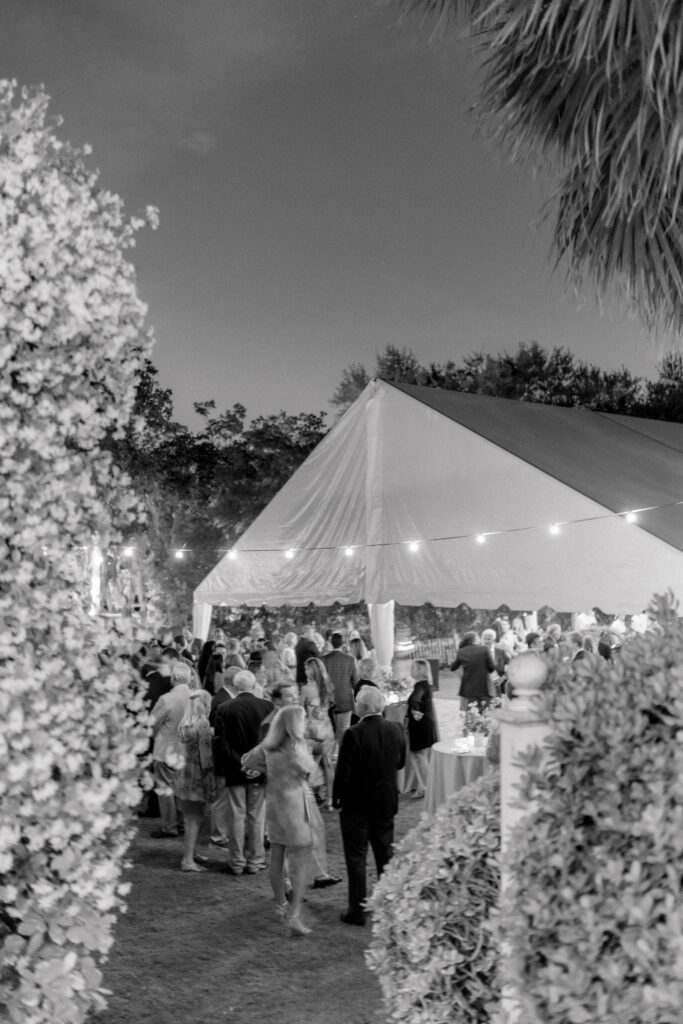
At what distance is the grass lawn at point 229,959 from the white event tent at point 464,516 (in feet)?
18.0

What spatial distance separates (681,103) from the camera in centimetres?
Answer: 420

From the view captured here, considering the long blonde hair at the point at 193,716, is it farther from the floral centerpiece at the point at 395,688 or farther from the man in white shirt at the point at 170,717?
the floral centerpiece at the point at 395,688

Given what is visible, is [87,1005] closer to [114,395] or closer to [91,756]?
[91,756]

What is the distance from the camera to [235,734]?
7.48 m

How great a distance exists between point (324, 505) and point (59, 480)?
38.3 ft

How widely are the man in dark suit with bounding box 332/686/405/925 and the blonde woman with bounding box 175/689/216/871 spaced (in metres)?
1.52

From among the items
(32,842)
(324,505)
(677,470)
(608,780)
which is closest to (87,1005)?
(32,842)

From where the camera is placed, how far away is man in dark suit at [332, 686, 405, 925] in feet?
21.0

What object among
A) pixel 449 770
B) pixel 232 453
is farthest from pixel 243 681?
pixel 232 453

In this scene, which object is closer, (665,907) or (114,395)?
(665,907)

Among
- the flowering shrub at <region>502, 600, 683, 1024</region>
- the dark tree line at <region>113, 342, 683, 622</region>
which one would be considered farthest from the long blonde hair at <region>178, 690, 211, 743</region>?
the dark tree line at <region>113, 342, 683, 622</region>

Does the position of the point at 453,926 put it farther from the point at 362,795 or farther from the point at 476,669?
the point at 476,669

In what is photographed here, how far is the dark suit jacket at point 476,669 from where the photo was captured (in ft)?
38.0

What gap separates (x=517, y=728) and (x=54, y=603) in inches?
63.4
